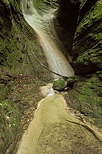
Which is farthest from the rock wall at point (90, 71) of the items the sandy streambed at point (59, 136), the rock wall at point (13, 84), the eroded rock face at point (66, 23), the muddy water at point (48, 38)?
the eroded rock face at point (66, 23)

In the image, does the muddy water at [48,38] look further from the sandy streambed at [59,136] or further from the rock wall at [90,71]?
the sandy streambed at [59,136]

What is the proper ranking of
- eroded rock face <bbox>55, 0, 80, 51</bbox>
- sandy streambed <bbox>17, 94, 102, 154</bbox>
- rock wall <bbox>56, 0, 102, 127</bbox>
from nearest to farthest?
sandy streambed <bbox>17, 94, 102, 154</bbox> < rock wall <bbox>56, 0, 102, 127</bbox> < eroded rock face <bbox>55, 0, 80, 51</bbox>

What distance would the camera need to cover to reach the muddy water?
1224 centimetres

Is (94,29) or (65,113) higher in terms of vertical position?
(94,29)

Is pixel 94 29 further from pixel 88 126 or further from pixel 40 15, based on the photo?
pixel 40 15

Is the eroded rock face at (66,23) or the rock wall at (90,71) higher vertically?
the eroded rock face at (66,23)

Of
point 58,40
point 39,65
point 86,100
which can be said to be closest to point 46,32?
point 58,40

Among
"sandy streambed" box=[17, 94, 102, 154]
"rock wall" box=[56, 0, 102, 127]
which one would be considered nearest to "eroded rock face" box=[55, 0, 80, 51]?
"rock wall" box=[56, 0, 102, 127]

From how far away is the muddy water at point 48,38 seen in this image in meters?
12.2

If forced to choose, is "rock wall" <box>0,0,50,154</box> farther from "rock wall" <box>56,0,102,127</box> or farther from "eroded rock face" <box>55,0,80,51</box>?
"eroded rock face" <box>55,0,80,51</box>

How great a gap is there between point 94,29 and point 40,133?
16.8 feet

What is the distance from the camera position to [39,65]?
9984mm

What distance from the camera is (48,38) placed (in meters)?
15.2

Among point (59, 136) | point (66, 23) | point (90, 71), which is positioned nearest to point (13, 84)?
point (59, 136)
